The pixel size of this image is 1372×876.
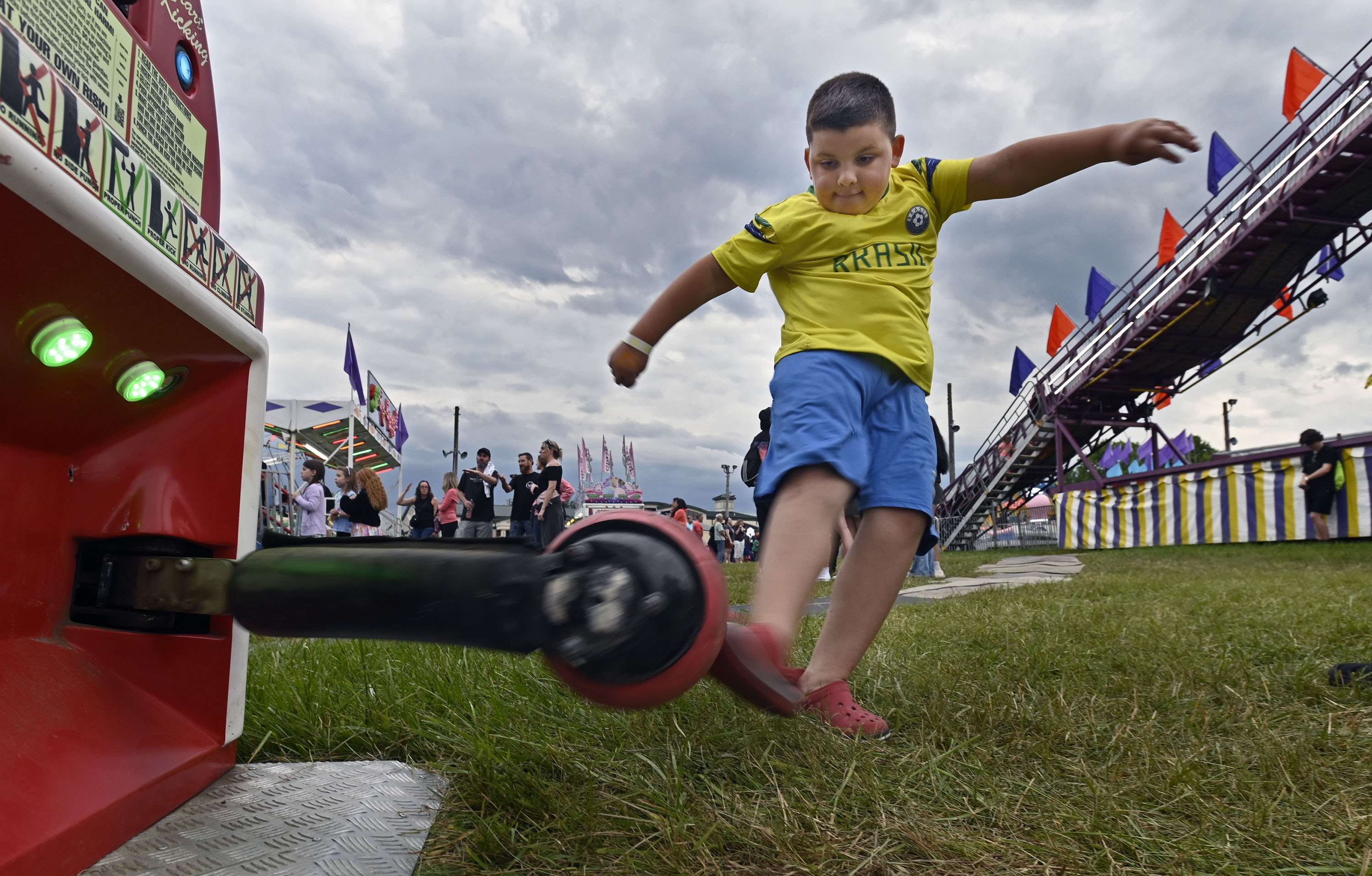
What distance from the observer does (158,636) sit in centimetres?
121

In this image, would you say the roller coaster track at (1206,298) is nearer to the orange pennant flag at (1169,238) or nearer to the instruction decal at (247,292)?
the orange pennant flag at (1169,238)

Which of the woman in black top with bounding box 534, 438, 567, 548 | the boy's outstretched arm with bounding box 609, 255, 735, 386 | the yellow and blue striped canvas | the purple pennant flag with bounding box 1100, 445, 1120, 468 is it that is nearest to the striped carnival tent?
the yellow and blue striped canvas

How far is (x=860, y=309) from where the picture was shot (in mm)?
1603

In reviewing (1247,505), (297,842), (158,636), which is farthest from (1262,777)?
(1247,505)


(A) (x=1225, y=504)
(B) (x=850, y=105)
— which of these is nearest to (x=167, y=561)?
(B) (x=850, y=105)

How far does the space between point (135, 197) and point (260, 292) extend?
0.33 meters

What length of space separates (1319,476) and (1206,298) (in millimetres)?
5085

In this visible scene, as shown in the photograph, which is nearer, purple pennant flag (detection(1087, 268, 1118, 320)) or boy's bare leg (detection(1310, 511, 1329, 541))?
boy's bare leg (detection(1310, 511, 1329, 541))

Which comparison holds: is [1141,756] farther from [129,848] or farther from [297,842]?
[129,848]

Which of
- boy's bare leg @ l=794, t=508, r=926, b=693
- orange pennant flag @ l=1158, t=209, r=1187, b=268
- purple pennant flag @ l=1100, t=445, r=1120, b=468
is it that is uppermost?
orange pennant flag @ l=1158, t=209, r=1187, b=268

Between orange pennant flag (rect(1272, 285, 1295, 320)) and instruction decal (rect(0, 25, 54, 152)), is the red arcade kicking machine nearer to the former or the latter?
instruction decal (rect(0, 25, 54, 152))

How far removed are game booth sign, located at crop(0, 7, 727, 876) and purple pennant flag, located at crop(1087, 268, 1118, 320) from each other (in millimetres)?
17682

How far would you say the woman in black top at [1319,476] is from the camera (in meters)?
9.33

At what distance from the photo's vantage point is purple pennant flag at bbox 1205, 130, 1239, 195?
13367mm
